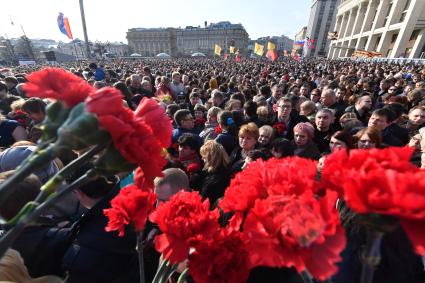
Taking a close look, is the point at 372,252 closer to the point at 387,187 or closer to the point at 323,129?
the point at 387,187

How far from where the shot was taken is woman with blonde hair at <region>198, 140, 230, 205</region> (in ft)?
9.96

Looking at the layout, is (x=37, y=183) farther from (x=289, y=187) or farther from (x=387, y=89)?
(x=387, y=89)

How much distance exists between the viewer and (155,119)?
73 cm

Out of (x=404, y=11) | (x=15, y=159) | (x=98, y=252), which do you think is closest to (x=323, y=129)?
(x=98, y=252)

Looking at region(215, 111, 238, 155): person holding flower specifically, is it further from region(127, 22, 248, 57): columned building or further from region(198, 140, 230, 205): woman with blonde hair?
region(127, 22, 248, 57): columned building

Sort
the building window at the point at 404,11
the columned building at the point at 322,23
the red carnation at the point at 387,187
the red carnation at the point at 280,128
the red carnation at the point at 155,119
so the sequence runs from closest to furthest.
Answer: the red carnation at the point at 387,187 < the red carnation at the point at 155,119 < the red carnation at the point at 280,128 < the building window at the point at 404,11 < the columned building at the point at 322,23

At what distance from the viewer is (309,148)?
3.51 metres

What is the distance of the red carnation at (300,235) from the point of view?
53 cm

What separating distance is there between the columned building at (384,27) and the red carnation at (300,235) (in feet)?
133

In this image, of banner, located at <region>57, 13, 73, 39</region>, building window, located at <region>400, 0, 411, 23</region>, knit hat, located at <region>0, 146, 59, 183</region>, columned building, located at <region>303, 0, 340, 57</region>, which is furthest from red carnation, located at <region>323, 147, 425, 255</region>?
A: columned building, located at <region>303, 0, 340, 57</region>

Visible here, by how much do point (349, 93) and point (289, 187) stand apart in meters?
8.18

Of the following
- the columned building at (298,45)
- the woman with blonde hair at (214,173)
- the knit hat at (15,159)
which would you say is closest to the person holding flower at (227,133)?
the woman with blonde hair at (214,173)

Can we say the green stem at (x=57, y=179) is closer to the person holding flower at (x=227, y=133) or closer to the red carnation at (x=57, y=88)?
the red carnation at (x=57, y=88)

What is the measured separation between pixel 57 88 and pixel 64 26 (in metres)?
28.5
